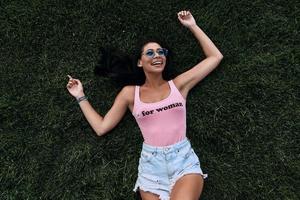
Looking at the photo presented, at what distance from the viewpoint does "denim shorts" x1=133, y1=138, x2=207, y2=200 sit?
4.86 metres

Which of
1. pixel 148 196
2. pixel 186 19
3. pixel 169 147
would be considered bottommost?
Answer: pixel 148 196

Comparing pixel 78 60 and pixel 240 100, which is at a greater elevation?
pixel 78 60

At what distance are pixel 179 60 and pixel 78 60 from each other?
4.18 feet

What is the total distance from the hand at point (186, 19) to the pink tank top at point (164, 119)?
2.61ft

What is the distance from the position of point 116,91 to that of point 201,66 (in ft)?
3.61

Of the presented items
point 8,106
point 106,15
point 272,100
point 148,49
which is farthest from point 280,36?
point 8,106

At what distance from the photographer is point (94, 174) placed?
17.6 ft

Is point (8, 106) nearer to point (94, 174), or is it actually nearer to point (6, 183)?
point (6, 183)

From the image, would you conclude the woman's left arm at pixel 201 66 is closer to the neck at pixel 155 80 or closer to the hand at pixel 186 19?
the hand at pixel 186 19

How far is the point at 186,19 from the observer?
5.29m

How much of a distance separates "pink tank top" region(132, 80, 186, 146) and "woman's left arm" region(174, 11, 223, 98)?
0.14 meters

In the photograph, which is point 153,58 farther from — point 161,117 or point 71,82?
point 71,82

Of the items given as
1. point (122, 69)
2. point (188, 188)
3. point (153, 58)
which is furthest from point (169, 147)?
point (122, 69)

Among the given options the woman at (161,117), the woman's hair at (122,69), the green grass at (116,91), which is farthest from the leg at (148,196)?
the woman's hair at (122,69)
